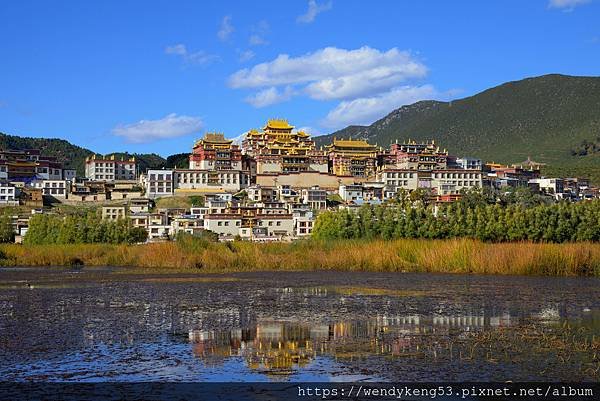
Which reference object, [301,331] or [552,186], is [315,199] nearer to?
[552,186]

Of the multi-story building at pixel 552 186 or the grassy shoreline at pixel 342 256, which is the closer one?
the grassy shoreline at pixel 342 256

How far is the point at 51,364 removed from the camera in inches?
535

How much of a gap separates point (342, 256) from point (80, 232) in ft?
81.1

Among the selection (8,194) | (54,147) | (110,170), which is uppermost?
(54,147)

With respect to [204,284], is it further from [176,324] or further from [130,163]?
[130,163]

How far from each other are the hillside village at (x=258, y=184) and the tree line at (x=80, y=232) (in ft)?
44.7

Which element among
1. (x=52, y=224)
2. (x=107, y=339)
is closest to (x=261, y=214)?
(x=52, y=224)

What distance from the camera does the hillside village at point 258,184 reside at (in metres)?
77.8

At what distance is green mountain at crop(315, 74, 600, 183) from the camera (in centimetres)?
13975

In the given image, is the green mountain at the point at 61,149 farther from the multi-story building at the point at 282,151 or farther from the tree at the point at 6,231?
the tree at the point at 6,231

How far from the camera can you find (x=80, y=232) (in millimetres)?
56531

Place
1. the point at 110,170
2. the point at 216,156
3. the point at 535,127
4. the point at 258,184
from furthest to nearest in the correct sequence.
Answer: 1. the point at 535,127
2. the point at 110,170
3. the point at 216,156
4. the point at 258,184

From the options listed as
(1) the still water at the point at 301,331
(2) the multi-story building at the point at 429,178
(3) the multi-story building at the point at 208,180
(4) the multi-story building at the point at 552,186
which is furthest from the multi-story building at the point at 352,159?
(1) the still water at the point at 301,331

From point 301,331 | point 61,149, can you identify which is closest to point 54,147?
point 61,149
